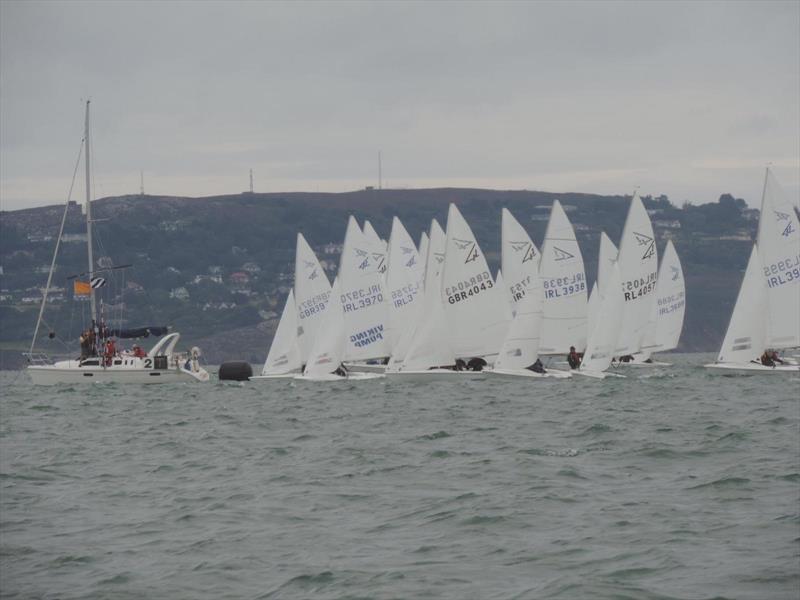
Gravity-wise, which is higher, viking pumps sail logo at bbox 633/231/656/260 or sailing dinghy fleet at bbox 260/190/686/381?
viking pumps sail logo at bbox 633/231/656/260

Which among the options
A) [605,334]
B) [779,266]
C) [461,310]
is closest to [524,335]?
[461,310]

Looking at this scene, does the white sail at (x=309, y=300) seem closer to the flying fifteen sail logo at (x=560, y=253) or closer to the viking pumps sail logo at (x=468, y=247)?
the viking pumps sail logo at (x=468, y=247)

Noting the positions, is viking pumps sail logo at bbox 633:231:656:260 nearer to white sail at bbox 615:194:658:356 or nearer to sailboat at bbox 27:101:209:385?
white sail at bbox 615:194:658:356

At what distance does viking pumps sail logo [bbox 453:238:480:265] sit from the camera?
5125 centimetres

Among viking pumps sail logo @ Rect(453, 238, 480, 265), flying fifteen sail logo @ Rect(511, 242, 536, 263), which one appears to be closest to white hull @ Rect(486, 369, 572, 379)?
viking pumps sail logo @ Rect(453, 238, 480, 265)

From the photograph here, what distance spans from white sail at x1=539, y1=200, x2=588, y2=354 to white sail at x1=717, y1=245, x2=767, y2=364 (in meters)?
6.75

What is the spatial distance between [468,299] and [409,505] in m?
32.3

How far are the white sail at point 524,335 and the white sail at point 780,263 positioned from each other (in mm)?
12946

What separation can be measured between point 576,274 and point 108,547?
140 ft

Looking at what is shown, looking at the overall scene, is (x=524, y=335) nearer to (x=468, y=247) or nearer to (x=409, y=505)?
(x=468, y=247)

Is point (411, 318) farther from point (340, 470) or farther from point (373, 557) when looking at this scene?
point (373, 557)

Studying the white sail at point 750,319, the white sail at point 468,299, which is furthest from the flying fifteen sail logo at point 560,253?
the white sail at point 750,319

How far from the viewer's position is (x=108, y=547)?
16.5 metres

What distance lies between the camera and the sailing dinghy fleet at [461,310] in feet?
160
